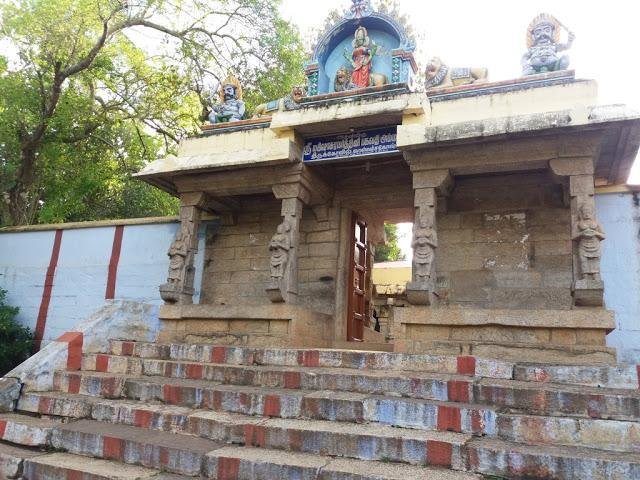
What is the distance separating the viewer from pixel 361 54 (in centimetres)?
748

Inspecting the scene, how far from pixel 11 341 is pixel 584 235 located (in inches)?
342

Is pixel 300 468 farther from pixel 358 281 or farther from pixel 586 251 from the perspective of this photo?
pixel 358 281

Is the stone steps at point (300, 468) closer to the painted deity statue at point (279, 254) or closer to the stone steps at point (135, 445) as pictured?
the stone steps at point (135, 445)

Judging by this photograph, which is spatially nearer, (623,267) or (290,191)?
(623,267)

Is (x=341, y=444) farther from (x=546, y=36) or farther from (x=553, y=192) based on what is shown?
(x=546, y=36)

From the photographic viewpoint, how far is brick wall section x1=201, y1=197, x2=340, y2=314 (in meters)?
7.77

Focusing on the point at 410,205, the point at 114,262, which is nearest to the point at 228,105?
the point at 410,205

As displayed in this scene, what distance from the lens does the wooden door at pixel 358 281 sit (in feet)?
25.9

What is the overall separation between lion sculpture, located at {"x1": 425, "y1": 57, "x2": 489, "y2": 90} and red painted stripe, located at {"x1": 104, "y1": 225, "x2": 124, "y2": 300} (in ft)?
19.2

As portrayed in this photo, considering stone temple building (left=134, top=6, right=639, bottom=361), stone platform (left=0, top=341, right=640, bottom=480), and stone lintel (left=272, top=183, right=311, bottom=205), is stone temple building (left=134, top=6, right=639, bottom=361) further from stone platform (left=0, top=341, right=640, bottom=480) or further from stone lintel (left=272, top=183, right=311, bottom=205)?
stone platform (left=0, top=341, right=640, bottom=480)

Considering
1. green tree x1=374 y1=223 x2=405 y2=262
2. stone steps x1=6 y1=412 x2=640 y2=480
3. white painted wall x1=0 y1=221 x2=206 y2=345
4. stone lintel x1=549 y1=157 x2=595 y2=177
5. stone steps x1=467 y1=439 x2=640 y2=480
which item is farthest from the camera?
green tree x1=374 y1=223 x2=405 y2=262

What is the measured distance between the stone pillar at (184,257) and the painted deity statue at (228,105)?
144 cm

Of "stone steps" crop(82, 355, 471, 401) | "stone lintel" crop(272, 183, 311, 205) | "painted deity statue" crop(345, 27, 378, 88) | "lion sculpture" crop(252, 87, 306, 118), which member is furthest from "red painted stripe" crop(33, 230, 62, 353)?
"painted deity statue" crop(345, 27, 378, 88)

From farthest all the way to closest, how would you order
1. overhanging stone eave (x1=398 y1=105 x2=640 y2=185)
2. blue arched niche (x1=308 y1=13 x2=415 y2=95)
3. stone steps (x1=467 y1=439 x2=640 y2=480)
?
blue arched niche (x1=308 y1=13 x2=415 y2=95), overhanging stone eave (x1=398 y1=105 x2=640 y2=185), stone steps (x1=467 y1=439 x2=640 y2=480)
